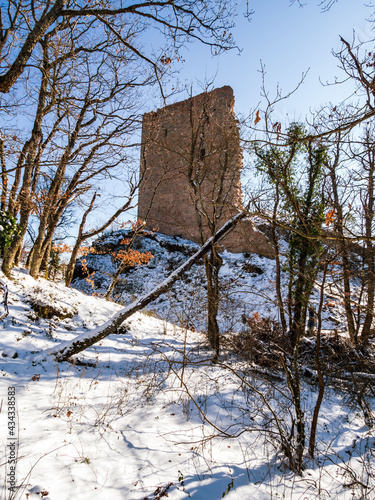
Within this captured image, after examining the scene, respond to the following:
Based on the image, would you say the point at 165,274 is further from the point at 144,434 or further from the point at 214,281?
the point at 144,434

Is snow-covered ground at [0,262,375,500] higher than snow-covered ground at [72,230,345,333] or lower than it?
lower

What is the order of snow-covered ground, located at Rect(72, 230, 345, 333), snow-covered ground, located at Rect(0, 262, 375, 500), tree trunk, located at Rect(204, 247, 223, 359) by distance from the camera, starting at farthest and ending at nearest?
snow-covered ground, located at Rect(72, 230, 345, 333) < tree trunk, located at Rect(204, 247, 223, 359) < snow-covered ground, located at Rect(0, 262, 375, 500)

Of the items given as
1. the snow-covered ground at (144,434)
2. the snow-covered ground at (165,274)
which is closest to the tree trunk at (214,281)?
the snow-covered ground at (144,434)

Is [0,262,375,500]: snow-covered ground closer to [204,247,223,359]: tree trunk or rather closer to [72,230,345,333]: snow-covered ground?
[204,247,223,359]: tree trunk

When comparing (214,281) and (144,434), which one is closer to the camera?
(144,434)

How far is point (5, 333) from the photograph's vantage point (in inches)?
163

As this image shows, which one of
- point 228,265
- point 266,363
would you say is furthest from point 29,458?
point 228,265

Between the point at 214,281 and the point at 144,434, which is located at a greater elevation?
the point at 214,281

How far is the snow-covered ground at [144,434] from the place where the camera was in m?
1.95

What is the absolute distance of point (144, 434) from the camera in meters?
2.67

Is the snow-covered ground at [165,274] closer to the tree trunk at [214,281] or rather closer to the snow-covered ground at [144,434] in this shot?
the tree trunk at [214,281]

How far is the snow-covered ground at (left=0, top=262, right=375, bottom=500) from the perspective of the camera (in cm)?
195

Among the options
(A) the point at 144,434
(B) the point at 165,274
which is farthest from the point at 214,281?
(B) the point at 165,274

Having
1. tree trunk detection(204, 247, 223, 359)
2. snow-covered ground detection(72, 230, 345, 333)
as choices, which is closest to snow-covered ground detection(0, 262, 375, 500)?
tree trunk detection(204, 247, 223, 359)
